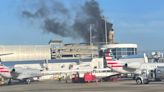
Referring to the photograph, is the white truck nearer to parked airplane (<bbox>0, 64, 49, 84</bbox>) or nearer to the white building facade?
parked airplane (<bbox>0, 64, 49, 84</bbox>)

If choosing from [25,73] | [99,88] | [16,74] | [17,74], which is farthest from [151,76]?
[16,74]

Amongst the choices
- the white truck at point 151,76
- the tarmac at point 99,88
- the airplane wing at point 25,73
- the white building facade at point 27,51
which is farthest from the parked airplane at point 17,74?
the white building facade at point 27,51

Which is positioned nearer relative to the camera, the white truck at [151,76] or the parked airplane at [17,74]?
the white truck at [151,76]

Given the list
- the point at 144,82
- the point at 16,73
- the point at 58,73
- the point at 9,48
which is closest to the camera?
the point at 144,82

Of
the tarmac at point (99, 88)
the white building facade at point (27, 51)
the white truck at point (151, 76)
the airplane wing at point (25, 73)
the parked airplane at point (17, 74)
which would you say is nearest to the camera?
the tarmac at point (99, 88)

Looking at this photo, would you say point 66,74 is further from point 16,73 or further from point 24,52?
point 24,52

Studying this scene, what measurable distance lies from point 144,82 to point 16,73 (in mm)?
31376

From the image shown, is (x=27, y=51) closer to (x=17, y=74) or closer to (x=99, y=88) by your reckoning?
(x=17, y=74)

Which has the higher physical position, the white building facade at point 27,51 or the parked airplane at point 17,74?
the white building facade at point 27,51

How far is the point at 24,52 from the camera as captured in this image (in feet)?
630

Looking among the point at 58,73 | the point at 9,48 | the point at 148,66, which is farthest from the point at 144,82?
the point at 9,48

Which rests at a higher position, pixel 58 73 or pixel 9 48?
pixel 9 48

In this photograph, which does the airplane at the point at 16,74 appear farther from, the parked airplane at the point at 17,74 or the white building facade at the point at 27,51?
the white building facade at the point at 27,51

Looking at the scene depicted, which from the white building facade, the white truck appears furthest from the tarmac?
the white building facade
